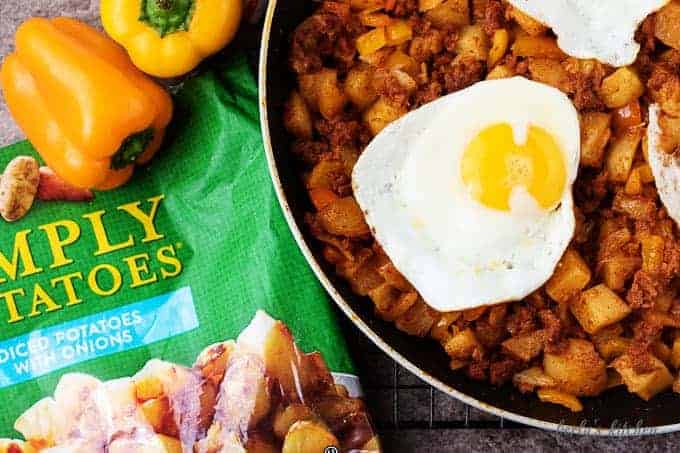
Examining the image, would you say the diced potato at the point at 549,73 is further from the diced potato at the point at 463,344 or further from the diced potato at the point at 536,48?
the diced potato at the point at 463,344

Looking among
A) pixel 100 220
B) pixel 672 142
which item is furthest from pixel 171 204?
pixel 672 142

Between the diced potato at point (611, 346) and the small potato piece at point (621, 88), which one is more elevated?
the small potato piece at point (621, 88)

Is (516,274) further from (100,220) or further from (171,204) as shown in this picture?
(100,220)

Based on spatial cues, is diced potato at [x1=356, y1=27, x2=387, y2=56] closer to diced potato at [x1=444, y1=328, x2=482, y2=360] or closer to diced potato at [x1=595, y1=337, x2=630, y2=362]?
diced potato at [x1=444, y1=328, x2=482, y2=360]

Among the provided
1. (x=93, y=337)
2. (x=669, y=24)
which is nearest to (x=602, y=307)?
(x=669, y=24)

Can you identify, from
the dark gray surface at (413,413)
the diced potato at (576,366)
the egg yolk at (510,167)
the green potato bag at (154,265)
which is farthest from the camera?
the dark gray surface at (413,413)

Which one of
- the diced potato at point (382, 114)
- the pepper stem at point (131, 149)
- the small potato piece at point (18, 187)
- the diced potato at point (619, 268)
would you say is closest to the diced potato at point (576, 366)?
the diced potato at point (619, 268)

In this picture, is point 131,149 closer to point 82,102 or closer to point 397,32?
point 82,102
